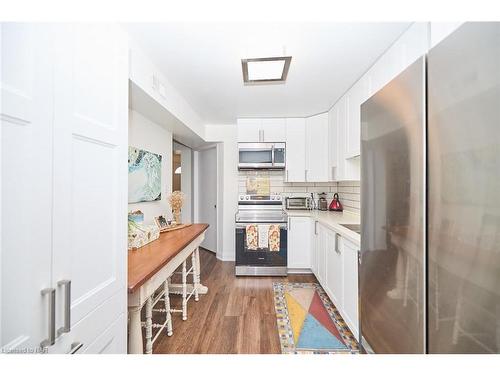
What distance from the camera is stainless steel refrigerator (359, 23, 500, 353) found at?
0.53 metres

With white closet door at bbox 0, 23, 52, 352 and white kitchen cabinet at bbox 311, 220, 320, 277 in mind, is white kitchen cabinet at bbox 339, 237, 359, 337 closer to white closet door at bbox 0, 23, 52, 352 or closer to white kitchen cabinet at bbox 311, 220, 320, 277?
white kitchen cabinet at bbox 311, 220, 320, 277

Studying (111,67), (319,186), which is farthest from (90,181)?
(319,186)

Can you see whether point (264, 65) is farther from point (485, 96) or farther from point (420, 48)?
Answer: point (485, 96)

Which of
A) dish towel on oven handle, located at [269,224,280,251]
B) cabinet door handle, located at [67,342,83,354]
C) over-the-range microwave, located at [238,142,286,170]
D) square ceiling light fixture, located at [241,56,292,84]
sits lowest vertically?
dish towel on oven handle, located at [269,224,280,251]

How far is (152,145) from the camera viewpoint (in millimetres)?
2680

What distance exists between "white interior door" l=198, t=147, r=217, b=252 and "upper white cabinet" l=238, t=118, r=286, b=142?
88cm

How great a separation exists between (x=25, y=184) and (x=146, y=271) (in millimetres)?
871

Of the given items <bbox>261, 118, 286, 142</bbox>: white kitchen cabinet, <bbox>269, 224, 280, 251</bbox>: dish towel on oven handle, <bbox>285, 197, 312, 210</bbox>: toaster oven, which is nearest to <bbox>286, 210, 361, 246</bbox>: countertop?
<bbox>285, 197, 312, 210</bbox>: toaster oven

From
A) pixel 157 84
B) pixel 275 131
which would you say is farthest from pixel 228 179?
pixel 157 84

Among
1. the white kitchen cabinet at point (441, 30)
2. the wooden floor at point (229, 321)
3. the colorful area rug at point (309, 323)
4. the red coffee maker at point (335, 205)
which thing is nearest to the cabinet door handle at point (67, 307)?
the wooden floor at point (229, 321)

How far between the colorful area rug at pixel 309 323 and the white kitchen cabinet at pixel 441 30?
2.03 meters

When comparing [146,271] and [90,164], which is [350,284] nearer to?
[146,271]

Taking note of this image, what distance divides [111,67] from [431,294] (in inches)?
55.2
